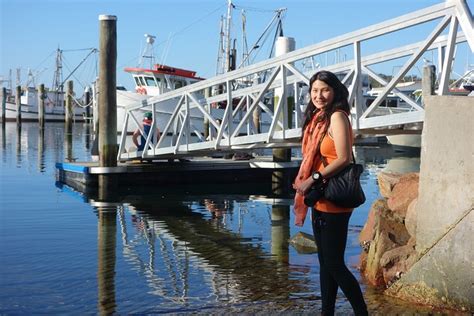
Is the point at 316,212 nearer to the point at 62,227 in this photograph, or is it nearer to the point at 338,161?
the point at 338,161

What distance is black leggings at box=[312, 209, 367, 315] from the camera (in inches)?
185

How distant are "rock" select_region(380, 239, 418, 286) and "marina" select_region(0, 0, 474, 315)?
0.04ft

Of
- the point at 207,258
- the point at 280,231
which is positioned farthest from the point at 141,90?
the point at 207,258

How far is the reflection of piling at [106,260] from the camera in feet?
21.4

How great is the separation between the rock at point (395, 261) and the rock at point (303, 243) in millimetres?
2296

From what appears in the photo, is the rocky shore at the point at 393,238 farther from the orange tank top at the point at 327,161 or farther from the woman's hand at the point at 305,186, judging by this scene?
the woman's hand at the point at 305,186

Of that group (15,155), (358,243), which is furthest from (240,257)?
(15,155)

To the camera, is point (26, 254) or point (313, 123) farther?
point (26, 254)

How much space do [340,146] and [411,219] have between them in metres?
2.46

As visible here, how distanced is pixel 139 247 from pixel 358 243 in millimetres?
2843

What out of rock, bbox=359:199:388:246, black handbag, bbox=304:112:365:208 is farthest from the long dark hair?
rock, bbox=359:199:388:246

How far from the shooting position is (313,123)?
4.87m

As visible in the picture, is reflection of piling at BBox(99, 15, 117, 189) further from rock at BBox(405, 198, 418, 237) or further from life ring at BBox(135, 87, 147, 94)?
life ring at BBox(135, 87, 147, 94)

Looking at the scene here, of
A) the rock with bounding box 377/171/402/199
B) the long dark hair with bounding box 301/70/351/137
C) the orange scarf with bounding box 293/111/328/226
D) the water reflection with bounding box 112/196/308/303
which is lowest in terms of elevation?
the water reflection with bounding box 112/196/308/303
